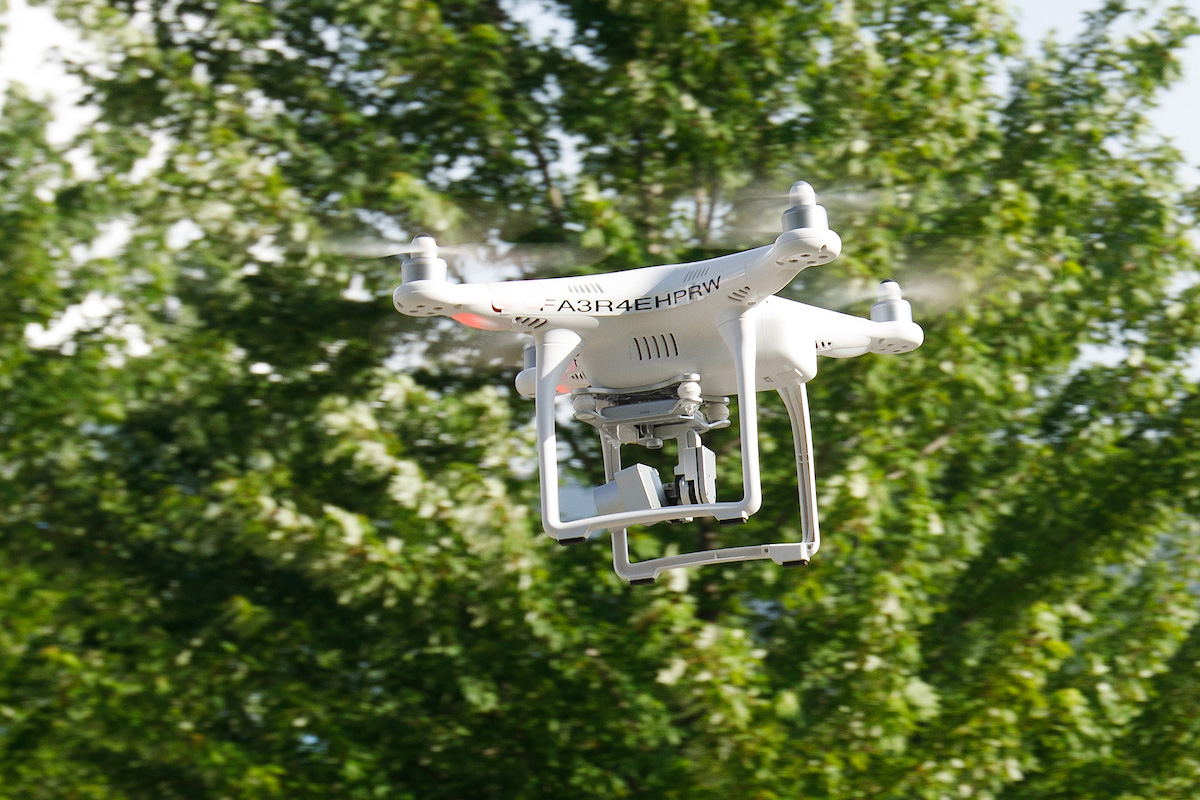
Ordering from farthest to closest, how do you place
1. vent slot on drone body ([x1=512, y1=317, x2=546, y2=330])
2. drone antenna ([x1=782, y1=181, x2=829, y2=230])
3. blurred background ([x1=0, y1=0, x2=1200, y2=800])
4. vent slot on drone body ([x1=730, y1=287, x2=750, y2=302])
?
blurred background ([x1=0, y1=0, x2=1200, y2=800]) < vent slot on drone body ([x1=512, y1=317, x2=546, y2=330]) < vent slot on drone body ([x1=730, y1=287, x2=750, y2=302]) < drone antenna ([x1=782, y1=181, x2=829, y2=230])

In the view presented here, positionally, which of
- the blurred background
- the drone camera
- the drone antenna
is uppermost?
the drone antenna

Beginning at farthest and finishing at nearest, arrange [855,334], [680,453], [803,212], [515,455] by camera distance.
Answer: [515,455]
[855,334]
[680,453]
[803,212]

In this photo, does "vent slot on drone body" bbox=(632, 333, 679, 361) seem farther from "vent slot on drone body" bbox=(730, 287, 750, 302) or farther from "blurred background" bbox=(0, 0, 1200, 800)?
"blurred background" bbox=(0, 0, 1200, 800)

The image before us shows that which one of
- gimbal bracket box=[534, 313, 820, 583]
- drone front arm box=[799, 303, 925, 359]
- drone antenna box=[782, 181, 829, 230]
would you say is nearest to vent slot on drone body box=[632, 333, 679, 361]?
gimbal bracket box=[534, 313, 820, 583]

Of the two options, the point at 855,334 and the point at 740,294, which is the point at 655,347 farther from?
the point at 855,334

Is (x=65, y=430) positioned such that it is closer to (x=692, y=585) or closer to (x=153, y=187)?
(x=153, y=187)

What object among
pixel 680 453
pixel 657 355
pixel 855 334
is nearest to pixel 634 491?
pixel 680 453

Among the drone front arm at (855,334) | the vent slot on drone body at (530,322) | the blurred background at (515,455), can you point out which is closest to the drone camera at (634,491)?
the vent slot on drone body at (530,322)

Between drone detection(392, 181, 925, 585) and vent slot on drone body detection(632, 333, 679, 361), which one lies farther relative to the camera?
vent slot on drone body detection(632, 333, 679, 361)
